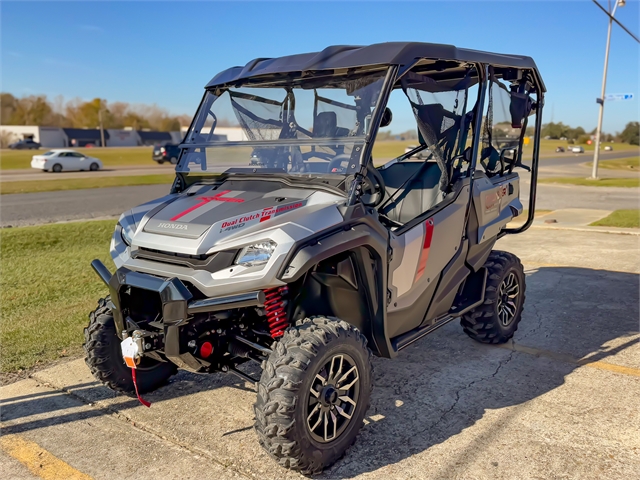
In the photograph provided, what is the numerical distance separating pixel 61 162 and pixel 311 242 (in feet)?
120

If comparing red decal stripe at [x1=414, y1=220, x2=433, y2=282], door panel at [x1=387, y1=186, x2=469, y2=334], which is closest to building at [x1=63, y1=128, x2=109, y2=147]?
door panel at [x1=387, y1=186, x2=469, y2=334]

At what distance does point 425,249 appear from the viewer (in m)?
4.27

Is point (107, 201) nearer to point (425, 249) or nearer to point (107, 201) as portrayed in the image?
point (107, 201)

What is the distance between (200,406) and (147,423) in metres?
0.40

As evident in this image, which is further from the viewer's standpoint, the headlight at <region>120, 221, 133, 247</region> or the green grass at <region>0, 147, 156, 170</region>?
the green grass at <region>0, 147, 156, 170</region>

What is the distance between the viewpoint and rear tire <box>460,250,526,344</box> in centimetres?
529

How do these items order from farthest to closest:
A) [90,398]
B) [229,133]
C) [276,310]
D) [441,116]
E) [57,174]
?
[57,174] < [441,116] < [229,133] < [90,398] < [276,310]

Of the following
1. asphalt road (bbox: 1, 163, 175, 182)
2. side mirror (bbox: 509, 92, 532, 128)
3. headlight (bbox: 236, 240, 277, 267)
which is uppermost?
side mirror (bbox: 509, 92, 532, 128)

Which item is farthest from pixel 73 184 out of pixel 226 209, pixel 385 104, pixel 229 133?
pixel 385 104

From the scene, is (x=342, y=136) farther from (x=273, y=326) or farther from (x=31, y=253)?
(x=31, y=253)

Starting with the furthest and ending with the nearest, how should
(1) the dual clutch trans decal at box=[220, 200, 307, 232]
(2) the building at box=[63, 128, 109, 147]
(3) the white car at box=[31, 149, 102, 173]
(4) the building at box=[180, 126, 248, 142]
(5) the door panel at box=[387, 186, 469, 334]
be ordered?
(2) the building at box=[63, 128, 109, 147] → (3) the white car at box=[31, 149, 102, 173] → (4) the building at box=[180, 126, 248, 142] → (5) the door panel at box=[387, 186, 469, 334] → (1) the dual clutch trans decal at box=[220, 200, 307, 232]

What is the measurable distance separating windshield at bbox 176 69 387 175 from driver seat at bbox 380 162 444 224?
1.23 metres

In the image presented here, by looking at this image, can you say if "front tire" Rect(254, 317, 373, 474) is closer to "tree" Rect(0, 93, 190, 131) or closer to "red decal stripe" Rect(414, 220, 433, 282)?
"red decal stripe" Rect(414, 220, 433, 282)

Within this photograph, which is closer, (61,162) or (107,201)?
(107,201)
